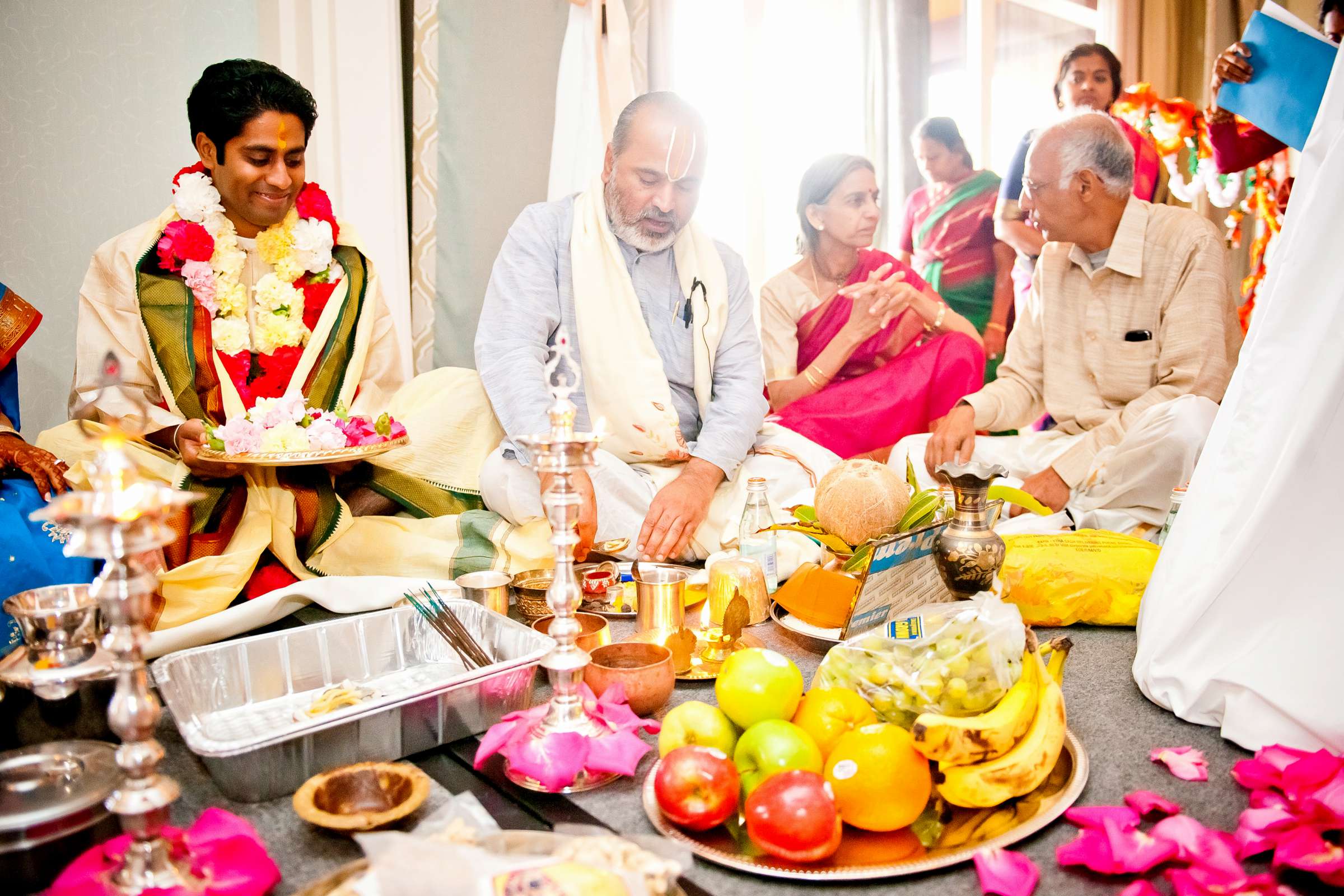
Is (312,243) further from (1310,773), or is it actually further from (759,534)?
(1310,773)

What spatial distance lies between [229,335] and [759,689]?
195 centimetres

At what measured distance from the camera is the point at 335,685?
5.12 feet

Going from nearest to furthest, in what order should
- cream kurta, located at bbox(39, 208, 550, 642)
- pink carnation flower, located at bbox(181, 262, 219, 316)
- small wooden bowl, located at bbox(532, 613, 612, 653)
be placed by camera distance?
small wooden bowl, located at bbox(532, 613, 612, 653) → cream kurta, located at bbox(39, 208, 550, 642) → pink carnation flower, located at bbox(181, 262, 219, 316)

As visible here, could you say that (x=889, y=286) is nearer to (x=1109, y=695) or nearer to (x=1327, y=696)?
(x=1109, y=695)

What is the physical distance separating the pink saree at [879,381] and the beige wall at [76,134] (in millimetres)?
2422

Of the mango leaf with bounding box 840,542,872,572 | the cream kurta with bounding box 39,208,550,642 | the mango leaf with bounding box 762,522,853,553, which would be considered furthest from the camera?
the cream kurta with bounding box 39,208,550,642

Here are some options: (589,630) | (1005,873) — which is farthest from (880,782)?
(589,630)

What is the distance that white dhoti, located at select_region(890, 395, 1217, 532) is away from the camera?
264 centimetres

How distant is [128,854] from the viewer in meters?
0.90

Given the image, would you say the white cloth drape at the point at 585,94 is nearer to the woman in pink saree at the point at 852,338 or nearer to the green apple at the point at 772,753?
the woman in pink saree at the point at 852,338

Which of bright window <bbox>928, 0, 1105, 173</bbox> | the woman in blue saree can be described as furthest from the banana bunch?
bright window <bbox>928, 0, 1105, 173</bbox>

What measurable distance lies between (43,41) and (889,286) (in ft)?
10.00

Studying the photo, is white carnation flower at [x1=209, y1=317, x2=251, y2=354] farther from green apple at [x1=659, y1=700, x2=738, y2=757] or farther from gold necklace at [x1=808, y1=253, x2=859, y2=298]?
gold necklace at [x1=808, y1=253, x2=859, y2=298]

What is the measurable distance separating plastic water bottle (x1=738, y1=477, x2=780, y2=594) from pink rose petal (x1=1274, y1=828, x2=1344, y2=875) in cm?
105
